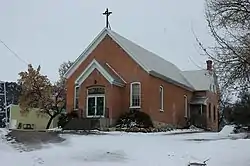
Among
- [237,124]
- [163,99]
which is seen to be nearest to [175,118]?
[163,99]

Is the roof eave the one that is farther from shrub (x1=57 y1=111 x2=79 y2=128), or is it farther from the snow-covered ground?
the snow-covered ground

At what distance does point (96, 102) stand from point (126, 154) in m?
19.4

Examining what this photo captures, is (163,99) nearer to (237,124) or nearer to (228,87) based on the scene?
(237,124)

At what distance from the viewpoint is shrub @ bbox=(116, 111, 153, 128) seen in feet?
107

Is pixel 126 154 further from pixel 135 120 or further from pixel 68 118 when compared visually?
pixel 68 118

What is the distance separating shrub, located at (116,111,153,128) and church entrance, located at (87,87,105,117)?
1836mm

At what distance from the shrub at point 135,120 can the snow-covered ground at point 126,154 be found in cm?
1399

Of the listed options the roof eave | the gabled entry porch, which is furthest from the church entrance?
the gabled entry porch

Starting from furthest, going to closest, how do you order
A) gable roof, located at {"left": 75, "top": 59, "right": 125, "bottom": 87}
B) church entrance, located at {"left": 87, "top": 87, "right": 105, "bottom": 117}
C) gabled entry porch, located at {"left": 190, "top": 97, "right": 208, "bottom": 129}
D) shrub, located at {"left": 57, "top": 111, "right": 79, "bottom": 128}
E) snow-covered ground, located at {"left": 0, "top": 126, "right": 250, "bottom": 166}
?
gabled entry porch, located at {"left": 190, "top": 97, "right": 208, "bottom": 129} → shrub, located at {"left": 57, "top": 111, "right": 79, "bottom": 128} → church entrance, located at {"left": 87, "top": 87, "right": 105, "bottom": 117} → gable roof, located at {"left": 75, "top": 59, "right": 125, "bottom": 87} → snow-covered ground, located at {"left": 0, "top": 126, "right": 250, "bottom": 166}

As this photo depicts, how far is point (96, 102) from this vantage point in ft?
114

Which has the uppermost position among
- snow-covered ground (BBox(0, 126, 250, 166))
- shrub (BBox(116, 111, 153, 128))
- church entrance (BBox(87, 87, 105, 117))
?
→ church entrance (BBox(87, 87, 105, 117))

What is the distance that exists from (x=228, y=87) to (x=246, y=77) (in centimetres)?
64

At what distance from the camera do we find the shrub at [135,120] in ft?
107

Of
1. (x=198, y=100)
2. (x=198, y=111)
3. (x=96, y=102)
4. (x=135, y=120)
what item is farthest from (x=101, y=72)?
(x=198, y=100)
